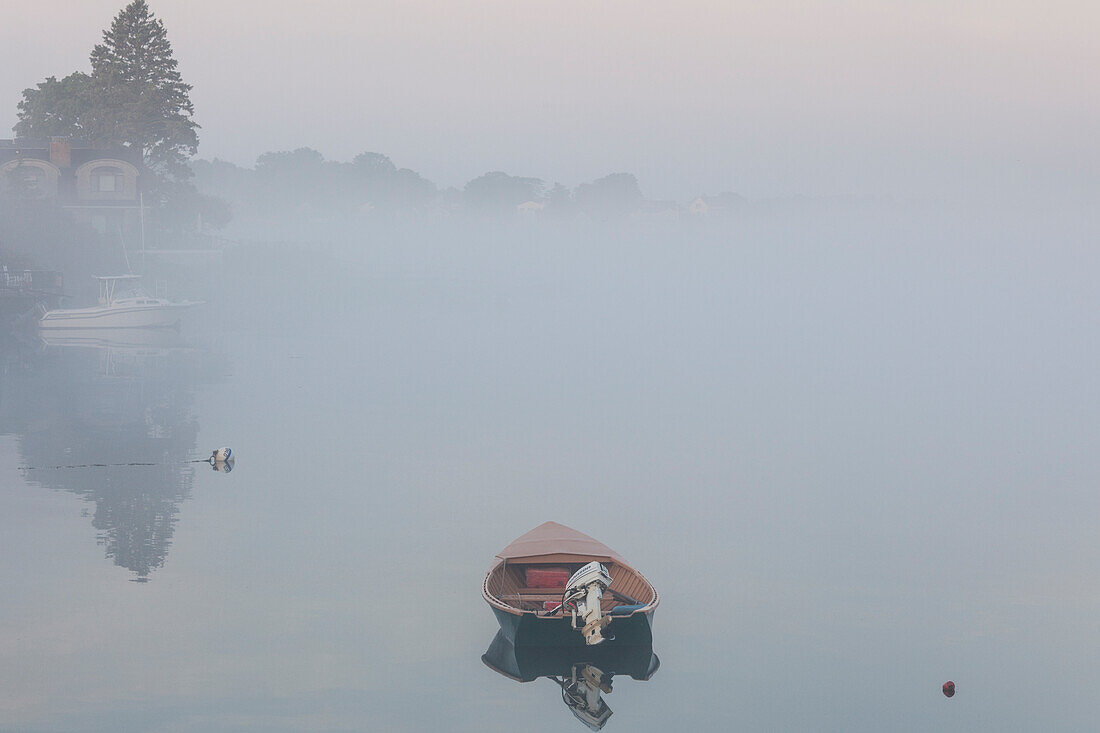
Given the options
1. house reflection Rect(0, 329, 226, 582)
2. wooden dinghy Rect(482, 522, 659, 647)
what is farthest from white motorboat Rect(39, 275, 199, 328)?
wooden dinghy Rect(482, 522, 659, 647)

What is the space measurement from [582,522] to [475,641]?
15.6 m

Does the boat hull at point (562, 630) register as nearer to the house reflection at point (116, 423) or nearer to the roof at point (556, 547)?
the roof at point (556, 547)

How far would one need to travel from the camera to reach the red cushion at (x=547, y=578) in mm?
34531

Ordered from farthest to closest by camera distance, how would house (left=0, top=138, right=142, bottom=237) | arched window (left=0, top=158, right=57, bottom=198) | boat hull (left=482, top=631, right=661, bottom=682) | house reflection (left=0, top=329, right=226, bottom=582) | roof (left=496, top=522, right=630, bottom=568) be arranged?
house (left=0, top=138, right=142, bottom=237) < arched window (left=0, top=158, right=57, bottom=198) < house reflection (left=0, top=329, right=226, bottom=582) < roof (left=496, top=522, right=630, bottom=568) < boat hull (left=482, top=631, right=661, bottom=682)

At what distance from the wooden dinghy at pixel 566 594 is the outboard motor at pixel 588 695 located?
877mm

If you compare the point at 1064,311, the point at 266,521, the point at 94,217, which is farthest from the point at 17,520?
the point at 1064,311

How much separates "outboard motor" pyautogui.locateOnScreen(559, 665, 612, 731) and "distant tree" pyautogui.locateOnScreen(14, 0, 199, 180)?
10426 centimetres

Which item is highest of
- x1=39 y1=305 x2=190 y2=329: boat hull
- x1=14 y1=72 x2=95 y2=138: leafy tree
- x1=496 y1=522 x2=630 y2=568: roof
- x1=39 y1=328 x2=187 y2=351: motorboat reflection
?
x1=14 y1=72 x2=95 y2=138: leafy tree

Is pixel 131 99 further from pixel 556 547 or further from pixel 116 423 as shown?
pixel 556 547

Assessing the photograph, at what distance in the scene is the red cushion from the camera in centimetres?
3453

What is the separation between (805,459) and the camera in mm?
63656

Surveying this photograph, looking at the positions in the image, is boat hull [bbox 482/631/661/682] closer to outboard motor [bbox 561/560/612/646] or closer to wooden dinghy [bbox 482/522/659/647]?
wooden dinghy [bbox 482/522/659/647]

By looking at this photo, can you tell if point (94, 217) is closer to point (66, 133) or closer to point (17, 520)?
point (66, 133)

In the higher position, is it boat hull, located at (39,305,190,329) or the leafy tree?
the leafy tree
